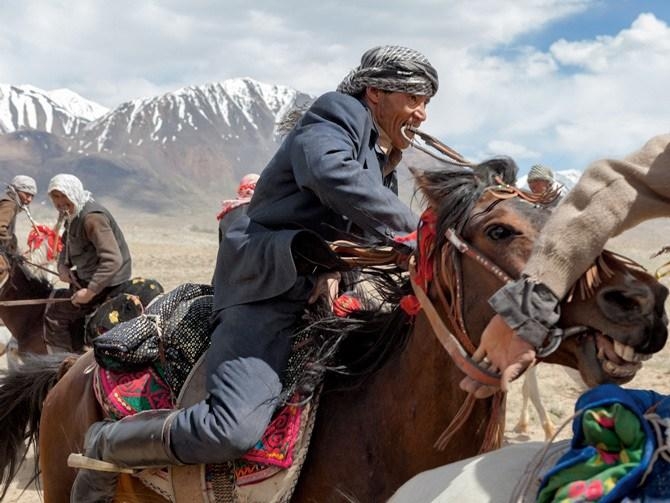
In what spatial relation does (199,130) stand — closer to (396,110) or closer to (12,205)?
(12,205)

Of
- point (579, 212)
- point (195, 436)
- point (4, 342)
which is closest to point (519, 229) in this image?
point (579, 212)

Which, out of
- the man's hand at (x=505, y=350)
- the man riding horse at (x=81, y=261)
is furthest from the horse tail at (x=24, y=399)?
the man's hand at (x=505, y=350)

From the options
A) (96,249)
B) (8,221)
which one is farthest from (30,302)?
(8,221)

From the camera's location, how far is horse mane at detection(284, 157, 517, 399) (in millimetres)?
2758

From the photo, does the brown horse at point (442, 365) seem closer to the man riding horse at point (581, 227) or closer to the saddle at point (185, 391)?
the saddle at point (185, 391)

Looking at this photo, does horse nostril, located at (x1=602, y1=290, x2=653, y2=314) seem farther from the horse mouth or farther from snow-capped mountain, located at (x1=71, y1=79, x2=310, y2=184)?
snow-capped mountain, located at (x1=71, y1=79, x2=310, y2=184)

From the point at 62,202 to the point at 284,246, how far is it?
473 cm

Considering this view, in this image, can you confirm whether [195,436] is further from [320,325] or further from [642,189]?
[642,189]

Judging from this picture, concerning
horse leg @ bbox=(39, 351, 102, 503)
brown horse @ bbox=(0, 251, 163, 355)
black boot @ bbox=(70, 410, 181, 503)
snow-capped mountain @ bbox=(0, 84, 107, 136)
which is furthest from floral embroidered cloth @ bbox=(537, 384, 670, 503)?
snow-capped mountain @ bbox=(0, 84, 107, 136)

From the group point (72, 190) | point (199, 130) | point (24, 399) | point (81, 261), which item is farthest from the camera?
point (199, 130)

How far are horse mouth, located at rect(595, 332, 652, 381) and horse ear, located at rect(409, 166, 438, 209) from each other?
87cm

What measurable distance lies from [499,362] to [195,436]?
127 cm

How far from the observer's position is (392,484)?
9.14ft

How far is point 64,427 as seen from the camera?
3.72 m
